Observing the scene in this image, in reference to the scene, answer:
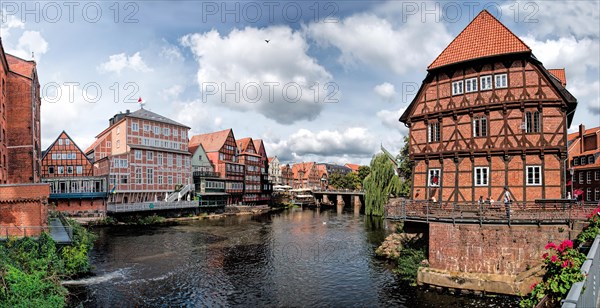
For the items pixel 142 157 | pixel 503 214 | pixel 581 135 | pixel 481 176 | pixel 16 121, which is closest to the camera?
pixel 503 214

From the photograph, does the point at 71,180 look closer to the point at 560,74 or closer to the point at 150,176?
the point at 150,176

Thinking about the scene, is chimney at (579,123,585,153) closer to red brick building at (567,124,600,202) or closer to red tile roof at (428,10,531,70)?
red brick building at (567,124,600,202)

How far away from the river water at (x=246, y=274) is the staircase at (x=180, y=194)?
17.6 meters

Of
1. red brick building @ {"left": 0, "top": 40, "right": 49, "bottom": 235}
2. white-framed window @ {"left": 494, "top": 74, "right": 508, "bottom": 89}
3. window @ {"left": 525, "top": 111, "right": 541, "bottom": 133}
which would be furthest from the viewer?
red brick building @ {"left": 0, "top": 40, "right": 49, "bottom": 235}

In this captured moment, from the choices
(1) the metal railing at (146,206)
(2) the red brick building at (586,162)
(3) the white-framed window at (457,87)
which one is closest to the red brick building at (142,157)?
(1) the metal railing at (146,206)

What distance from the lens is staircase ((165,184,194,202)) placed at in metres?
56.3

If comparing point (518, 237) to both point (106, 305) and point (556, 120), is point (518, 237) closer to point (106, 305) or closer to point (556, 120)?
point (556, 120)

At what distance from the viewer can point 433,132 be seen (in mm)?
26812

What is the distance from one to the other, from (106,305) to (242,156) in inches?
2203

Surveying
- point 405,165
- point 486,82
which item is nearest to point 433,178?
point 486,82

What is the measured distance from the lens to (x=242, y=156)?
72875 millimetres

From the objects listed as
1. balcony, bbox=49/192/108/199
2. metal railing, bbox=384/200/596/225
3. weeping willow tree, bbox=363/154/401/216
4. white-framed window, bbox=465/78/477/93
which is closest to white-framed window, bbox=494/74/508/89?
white-framed window, bbox=465/78/477/93

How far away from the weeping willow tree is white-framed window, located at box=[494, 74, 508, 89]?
1969cm

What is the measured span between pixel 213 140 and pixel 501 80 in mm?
55123
